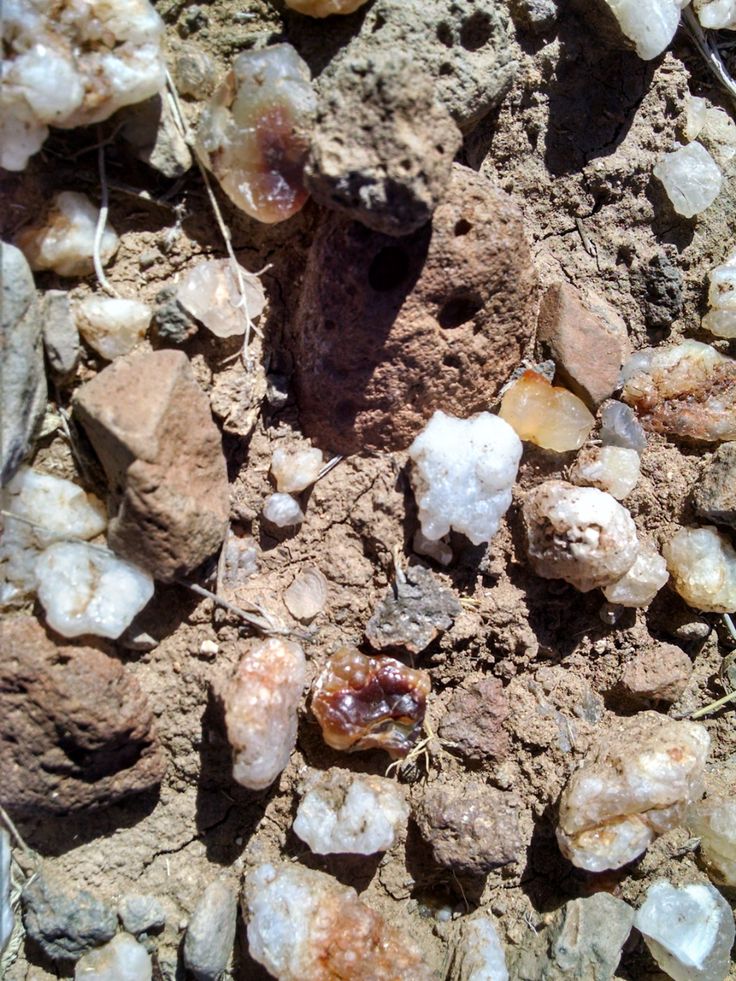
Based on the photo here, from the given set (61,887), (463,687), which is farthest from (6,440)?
(463,687)

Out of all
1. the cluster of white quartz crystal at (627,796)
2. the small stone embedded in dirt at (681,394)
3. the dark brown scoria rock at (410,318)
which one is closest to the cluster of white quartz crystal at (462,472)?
the dark brown scoria rock at (410,318)

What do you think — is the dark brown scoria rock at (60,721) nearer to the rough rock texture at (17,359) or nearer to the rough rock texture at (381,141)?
the rough rock texture at (17,359)

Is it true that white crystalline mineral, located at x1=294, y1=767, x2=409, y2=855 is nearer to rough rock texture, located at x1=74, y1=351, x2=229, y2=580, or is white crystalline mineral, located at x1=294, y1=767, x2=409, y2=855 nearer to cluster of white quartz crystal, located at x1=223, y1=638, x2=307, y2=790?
cluster of white quartz crystal, located at x1=223, y1=638, x2=307, y2=790

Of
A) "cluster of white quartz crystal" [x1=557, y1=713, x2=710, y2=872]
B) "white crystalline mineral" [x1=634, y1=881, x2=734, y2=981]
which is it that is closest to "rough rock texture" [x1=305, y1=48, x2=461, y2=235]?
"cluster of white quartz crystal" [x1=557, y1=713, x2=710, y2=872]

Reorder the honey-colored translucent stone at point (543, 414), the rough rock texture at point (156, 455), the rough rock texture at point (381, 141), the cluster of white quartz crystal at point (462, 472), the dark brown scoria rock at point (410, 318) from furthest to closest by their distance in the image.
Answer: the honey-colored translucent stone at point (543, 414)
the cluster of white quartz crystal at point (462, 472)
the dark brown scoria rock at point (410, 318)
the rough rock texture at point (156, 455)
the rough rock texture at point (381, 141)

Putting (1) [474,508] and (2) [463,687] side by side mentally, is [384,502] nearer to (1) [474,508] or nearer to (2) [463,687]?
(1) [474,508]
